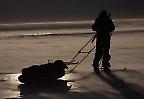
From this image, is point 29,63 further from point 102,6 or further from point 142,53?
point 102,6

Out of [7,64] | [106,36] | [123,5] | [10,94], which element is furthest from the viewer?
[123,5]

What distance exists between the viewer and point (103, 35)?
1398 cm

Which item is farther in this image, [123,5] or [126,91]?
[123,5]

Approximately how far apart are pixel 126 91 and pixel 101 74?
2600 millimetres

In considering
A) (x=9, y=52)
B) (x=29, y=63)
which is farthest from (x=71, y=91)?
(x=9, y=52)

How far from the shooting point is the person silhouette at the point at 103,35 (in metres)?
13.9

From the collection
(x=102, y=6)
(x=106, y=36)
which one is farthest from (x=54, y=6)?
(x=106, y=36)

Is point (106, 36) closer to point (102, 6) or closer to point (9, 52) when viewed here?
point (9, 52)

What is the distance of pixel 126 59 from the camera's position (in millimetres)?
16734

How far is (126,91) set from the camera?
10.6 meters

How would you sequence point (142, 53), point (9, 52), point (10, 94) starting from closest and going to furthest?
point (10, 94)
point (142, 53)
point (9, 52)

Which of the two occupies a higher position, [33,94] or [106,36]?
[106,36]

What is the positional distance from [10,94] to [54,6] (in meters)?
91.0

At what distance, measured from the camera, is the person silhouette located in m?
13.9
